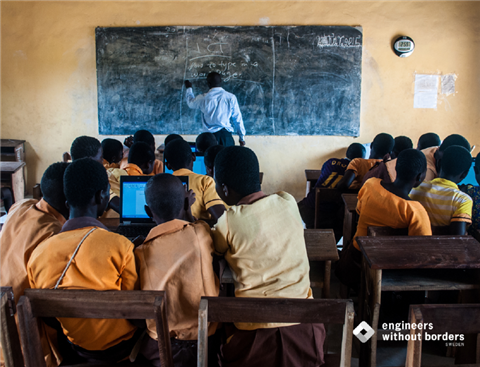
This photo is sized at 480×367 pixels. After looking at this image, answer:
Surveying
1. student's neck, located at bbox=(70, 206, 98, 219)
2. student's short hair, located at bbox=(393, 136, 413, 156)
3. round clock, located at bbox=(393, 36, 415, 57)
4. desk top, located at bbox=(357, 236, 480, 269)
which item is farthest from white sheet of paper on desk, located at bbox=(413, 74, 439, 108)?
student's neck, located at bbox=(70, 206, 98, 219)

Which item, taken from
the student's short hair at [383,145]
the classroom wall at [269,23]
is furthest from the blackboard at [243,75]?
the student's short hair at [383,145]

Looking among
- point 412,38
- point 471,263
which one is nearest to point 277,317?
point 471,263

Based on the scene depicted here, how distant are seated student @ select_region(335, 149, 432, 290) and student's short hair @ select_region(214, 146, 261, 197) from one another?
2.68 feet

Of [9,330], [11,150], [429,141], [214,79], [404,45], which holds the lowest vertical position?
[9,330]

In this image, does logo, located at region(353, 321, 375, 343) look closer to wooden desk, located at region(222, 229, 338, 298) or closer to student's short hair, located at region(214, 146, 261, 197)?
wooden desk, located at region(222, 229, 338, 298)

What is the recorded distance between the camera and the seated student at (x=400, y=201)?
1887 millimetres

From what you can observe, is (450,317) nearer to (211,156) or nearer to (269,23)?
(211,156)

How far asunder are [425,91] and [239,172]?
13.7 feet

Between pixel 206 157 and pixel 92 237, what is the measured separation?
4.89 ft

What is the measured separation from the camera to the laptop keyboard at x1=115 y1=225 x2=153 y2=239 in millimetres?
1929

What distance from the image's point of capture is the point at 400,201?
75.7 inches

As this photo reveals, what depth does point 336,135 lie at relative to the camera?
497 cm

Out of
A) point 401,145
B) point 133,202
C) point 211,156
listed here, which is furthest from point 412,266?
point 401,145

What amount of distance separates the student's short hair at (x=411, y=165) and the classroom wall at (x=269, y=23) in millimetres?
3094
